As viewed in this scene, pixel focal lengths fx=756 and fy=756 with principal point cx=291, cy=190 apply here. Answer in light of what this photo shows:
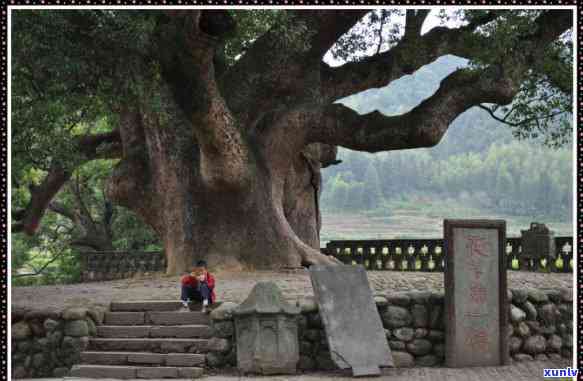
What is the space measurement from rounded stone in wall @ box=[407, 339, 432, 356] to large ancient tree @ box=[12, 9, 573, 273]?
4913mm

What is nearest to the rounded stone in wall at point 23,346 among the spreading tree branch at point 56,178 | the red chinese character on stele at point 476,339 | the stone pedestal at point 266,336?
the stone pedestal at point 266,336

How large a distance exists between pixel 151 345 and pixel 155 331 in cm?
26

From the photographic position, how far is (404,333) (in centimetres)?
1085

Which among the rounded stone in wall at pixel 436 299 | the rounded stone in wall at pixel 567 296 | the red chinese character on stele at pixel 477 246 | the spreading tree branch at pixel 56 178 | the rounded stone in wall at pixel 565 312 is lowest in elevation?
the rounded stone in wall at pixel 565 312

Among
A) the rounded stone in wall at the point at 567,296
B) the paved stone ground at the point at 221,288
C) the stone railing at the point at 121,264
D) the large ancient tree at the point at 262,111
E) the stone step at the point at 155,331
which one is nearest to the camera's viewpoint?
the stone step at the point at 155,331

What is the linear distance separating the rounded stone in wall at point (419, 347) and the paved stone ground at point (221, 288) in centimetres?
144

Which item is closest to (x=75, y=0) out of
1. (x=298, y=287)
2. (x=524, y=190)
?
(x=298, y=287)

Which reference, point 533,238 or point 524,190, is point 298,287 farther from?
point 524,190

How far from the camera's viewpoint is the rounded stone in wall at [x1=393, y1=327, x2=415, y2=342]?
1084 cm

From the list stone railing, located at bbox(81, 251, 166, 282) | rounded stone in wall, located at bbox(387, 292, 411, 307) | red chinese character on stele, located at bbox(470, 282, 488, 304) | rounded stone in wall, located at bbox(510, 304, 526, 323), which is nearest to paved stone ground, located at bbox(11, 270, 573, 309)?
rounded stone in wall, located at bbox(387, 292, 411, 307)

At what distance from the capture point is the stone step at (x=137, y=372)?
32.4 feet

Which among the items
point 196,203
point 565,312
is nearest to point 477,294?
point 565,312

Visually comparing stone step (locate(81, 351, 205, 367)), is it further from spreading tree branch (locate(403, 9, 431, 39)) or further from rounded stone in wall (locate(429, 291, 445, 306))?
spreading tree branch (locate(403, 9, 431, 39))

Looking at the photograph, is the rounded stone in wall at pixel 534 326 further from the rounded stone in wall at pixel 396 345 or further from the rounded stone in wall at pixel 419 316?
the rounded stone in wall at pixel 396 345
